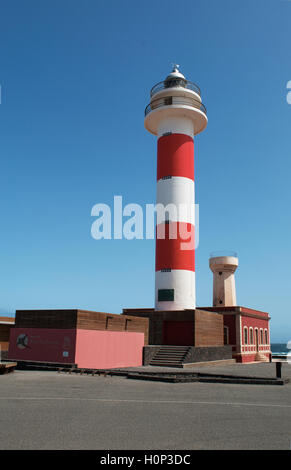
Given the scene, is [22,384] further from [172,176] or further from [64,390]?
[172,176]

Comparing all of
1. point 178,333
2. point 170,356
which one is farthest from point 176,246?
point 170,356

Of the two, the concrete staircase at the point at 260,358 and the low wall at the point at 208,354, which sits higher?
the low wall at the point at 208,354

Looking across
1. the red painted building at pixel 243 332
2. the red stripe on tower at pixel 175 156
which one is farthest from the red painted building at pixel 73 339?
the red painted building at pixel 243 332

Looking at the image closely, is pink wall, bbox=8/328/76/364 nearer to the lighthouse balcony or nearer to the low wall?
the low wall

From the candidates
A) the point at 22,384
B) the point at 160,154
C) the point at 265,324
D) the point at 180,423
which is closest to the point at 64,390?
the point at 22,384

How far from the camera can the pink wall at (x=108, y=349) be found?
21.8 m

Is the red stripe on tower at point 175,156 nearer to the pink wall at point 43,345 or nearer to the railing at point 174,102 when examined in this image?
the railing at point 174,102

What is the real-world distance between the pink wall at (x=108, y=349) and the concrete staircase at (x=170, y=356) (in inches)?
50.6

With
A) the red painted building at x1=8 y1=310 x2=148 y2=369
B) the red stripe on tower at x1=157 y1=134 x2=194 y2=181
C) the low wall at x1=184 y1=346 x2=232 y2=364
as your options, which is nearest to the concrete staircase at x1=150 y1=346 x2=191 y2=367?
the low wall at x1=184 y1=346 x2=232 y2=364

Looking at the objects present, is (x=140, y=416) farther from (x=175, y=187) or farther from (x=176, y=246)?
(x=175, y=187)

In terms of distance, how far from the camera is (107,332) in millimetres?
23734

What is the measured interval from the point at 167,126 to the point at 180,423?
93.7 ft

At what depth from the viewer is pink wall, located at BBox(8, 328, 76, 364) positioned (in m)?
21.5

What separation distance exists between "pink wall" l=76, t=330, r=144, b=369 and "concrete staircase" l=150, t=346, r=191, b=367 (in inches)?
50.6
